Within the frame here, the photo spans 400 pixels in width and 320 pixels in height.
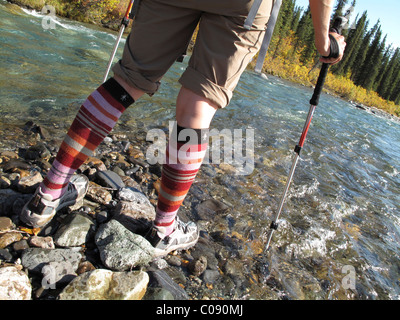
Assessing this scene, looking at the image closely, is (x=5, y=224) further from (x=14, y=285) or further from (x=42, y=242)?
(x=14, y=285)

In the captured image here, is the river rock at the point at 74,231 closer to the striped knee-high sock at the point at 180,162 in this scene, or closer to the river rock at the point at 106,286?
the river rock at the point at 106,286

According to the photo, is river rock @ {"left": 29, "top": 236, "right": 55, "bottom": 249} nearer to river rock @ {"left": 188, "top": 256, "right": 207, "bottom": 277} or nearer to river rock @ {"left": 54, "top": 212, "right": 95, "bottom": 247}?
river rock @ {"left": 54, "top": 212, "right": 95, "bottom": 247}

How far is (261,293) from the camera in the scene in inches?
77.4

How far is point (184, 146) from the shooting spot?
1.62 meters

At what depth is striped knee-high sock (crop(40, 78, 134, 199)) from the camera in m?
1.61

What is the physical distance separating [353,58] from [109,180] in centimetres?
8444

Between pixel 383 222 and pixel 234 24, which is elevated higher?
pixel 234 24

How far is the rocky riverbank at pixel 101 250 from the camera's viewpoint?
56.6 inches

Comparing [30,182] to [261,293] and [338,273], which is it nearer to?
[261,293]

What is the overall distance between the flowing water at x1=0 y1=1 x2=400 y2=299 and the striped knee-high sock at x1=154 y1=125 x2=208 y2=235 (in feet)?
2.30

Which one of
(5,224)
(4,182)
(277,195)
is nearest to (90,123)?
(5,224)

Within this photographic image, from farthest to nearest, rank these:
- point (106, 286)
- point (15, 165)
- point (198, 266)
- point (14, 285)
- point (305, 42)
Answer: point (305, 42) → point (15, 165) → point (198, 266) → point (106, 286) → point (14, 285)

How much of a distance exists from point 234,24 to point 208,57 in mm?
201
